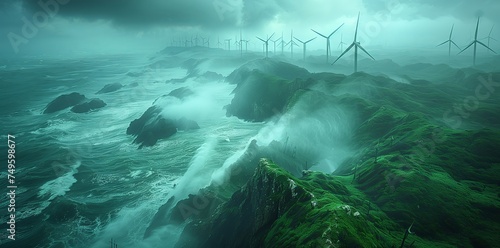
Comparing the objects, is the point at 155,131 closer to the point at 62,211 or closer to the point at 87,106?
the point at 62,211

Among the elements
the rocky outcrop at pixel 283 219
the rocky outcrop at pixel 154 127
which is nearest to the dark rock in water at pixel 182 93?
the rocky outcrop at pixel 154 127

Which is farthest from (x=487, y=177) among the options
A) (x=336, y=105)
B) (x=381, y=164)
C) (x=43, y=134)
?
(x=43, y=134)

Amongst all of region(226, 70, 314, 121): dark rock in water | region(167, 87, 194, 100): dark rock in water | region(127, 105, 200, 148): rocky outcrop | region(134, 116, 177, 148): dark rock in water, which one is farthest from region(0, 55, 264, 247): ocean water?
region(167, 87, 194, 100): dark rock in water

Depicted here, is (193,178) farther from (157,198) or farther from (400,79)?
(400,79)

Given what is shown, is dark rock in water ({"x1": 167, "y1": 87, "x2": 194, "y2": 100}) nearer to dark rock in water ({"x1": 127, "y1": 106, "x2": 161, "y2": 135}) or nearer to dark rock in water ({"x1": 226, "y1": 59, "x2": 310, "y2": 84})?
dark rock in water ({"x1": 127, "y1": 106, "x2": 161, "y2": 135})

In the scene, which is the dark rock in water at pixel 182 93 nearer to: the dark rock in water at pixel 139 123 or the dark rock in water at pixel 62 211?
the dark rock in water at pixel 139 123
